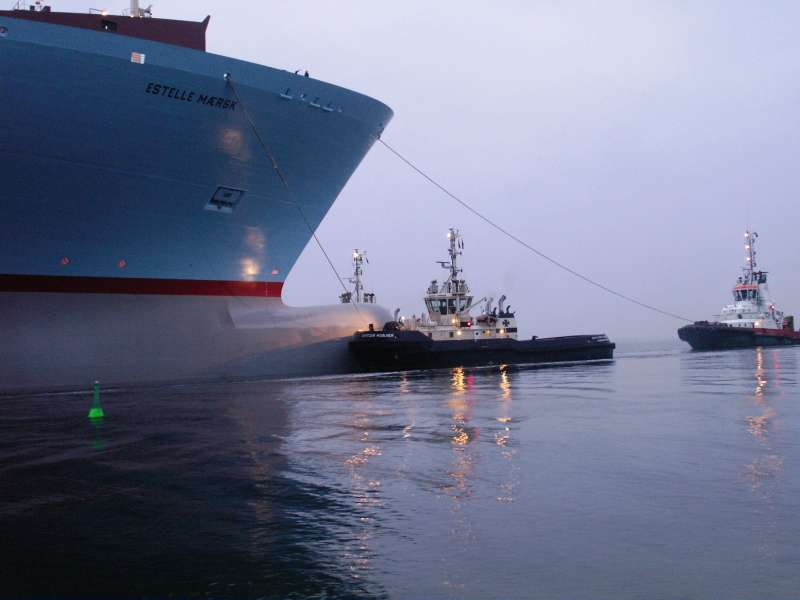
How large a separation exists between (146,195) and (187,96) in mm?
3200

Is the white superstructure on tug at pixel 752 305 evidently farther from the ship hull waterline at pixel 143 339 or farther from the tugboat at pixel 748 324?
the ship hull waterline at pixel 143 339

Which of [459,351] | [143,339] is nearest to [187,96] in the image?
[143,339]

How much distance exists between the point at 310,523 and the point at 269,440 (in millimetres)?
5313

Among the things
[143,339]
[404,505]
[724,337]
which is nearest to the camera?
[404,505]

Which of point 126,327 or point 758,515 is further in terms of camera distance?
point 126,327

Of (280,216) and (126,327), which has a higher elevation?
(280,216)

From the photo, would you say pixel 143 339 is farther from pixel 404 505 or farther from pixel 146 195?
pixel 404 505

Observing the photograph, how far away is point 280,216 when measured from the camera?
2517 cm

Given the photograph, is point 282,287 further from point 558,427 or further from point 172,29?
point 558,427

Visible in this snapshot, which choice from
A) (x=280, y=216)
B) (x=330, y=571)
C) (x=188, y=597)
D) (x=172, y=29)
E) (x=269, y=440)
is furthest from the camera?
(x=280, y=216)

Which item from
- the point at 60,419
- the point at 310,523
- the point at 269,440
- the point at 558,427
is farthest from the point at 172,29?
the point at 310,523

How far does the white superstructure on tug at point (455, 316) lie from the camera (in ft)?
118

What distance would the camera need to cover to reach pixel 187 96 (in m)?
20.6

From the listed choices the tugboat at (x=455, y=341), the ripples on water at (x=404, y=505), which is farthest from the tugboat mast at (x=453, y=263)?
the ripples on water at (x=404, y=505)
